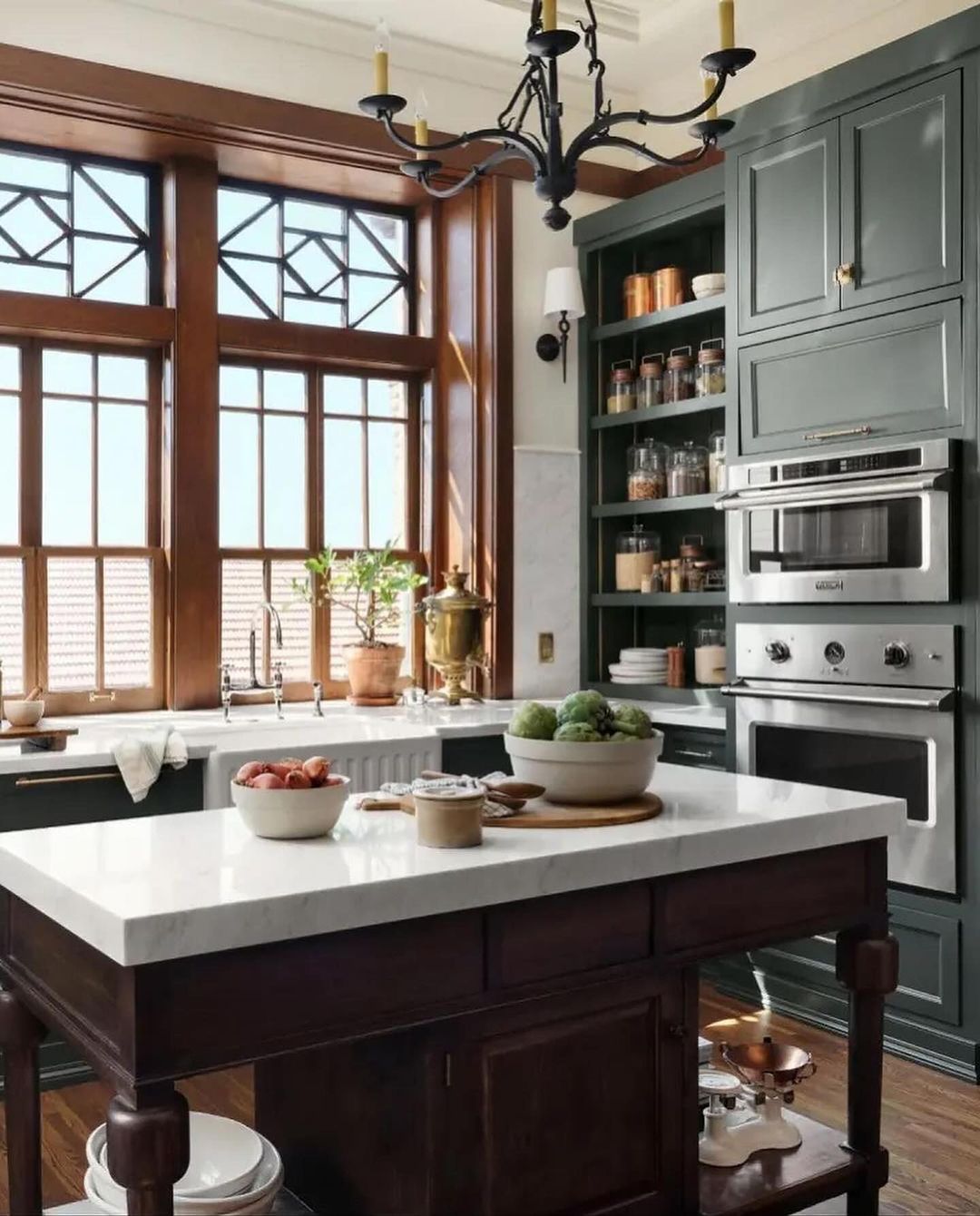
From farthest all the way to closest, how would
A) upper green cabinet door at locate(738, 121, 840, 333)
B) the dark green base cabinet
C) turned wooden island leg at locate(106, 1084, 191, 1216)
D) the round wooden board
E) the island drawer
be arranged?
1. upper green cabinet door at locate(738, 121, 840, 333)
2. the dark green base cabinet
3. the round wooden board
4. the island drawer
5. turned wooden island leg at locate(106, 1084, 191, 1216)

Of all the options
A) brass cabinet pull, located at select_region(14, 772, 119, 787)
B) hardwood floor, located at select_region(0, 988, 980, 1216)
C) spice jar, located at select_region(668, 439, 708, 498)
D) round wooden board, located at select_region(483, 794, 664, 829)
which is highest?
spice jar, located at select_region(668, 439, 708, 498)

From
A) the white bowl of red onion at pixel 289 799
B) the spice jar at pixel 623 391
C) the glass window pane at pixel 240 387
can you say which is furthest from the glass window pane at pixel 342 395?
the white bowl of red onion at pixel 289 799

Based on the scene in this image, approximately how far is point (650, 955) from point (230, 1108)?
174cm

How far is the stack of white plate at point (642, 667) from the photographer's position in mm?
5379

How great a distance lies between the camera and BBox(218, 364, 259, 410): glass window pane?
522 cm

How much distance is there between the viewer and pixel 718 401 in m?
4.91

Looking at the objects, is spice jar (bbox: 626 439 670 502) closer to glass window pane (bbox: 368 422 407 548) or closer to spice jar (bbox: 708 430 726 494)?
spice jar (bbox: 708 430 726 494)

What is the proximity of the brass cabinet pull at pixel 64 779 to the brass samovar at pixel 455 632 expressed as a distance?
5.36ft

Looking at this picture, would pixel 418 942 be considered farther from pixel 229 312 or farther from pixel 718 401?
pixel 229 312

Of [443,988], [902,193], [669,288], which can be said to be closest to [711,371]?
[669,288]

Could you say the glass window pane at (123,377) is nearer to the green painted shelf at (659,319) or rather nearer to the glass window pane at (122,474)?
the glass window pane at (122,474)

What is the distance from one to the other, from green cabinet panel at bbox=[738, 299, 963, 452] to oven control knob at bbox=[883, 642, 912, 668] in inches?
26.2

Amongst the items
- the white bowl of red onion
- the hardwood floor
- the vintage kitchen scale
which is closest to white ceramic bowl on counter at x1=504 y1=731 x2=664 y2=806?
the white bowl of red onion

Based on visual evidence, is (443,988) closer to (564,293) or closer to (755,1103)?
(755,1103)
